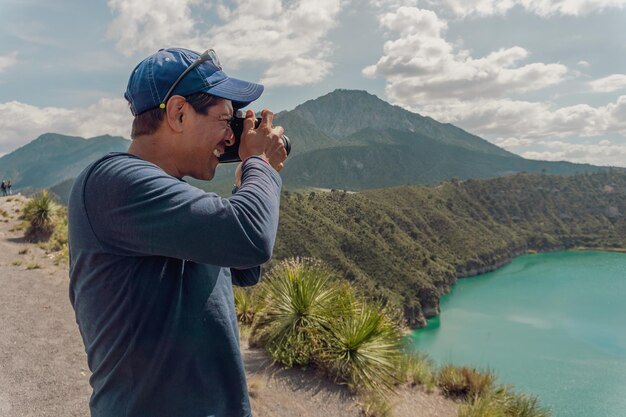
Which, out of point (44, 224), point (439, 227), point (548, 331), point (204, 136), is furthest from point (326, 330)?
point (439, 227)

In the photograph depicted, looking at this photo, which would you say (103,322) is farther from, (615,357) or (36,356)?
(615,357)

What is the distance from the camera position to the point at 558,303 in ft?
267

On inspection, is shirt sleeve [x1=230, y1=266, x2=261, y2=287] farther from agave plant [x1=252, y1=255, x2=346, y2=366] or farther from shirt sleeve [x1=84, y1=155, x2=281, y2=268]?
agave plant [x1=252, y1=255, x2=346, y2=366]

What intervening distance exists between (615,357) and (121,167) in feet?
229

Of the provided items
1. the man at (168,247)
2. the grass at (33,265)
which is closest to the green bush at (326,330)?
the man at (168,247)

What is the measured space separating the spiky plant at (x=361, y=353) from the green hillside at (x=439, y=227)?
170 feet

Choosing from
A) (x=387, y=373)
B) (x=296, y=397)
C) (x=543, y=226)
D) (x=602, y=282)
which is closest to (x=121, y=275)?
(x=296, y=397)

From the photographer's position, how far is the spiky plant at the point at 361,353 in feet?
17.8

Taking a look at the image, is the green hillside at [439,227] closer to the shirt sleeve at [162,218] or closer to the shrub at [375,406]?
the shrub at [375,406]

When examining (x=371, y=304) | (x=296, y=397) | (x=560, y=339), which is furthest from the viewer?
(x=560, y=339)

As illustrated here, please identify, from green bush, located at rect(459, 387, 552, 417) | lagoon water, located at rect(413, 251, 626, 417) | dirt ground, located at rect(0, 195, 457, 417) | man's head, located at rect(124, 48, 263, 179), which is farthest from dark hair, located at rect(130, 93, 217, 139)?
lagoon water, located at rect(413, 251, 626, 417)

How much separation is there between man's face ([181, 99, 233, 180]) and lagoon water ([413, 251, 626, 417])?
A: 31.4 m

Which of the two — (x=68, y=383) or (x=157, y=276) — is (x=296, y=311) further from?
(x=157, y=276)

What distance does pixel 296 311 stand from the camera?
234 inches
